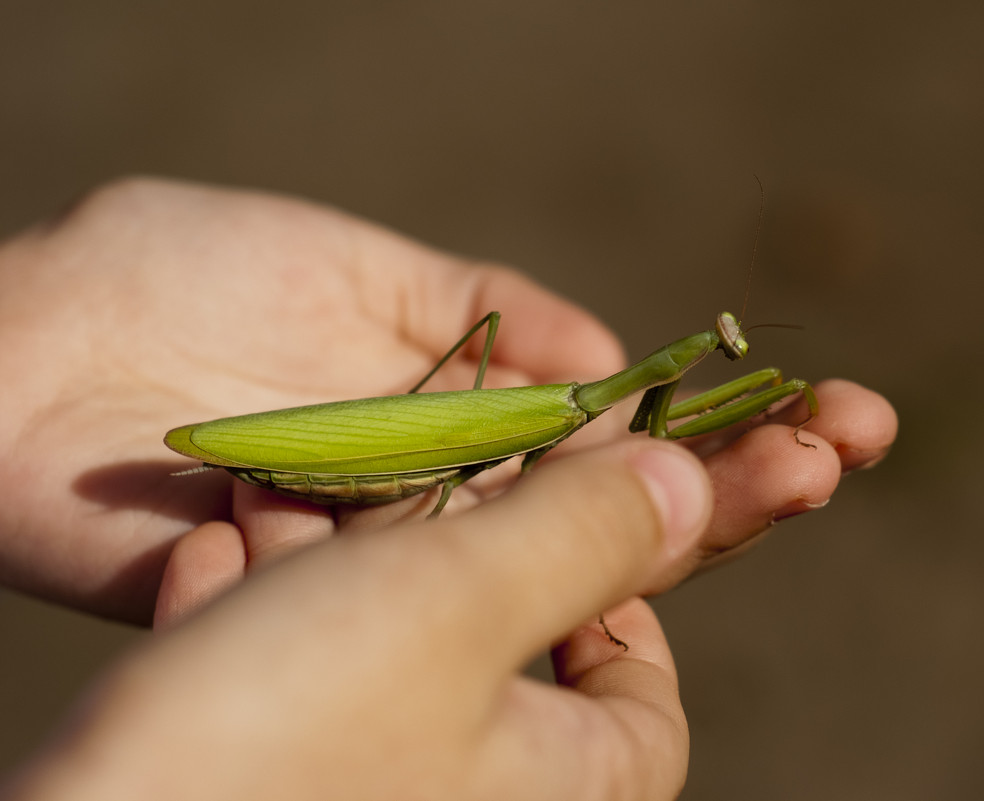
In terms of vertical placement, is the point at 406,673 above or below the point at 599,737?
above

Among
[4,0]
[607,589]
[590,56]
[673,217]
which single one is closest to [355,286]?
[607,589]

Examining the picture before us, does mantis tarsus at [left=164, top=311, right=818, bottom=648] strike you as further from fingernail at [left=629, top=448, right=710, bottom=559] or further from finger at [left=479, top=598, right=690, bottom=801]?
fingernail at [left=629, top=448, right=710, bottom=559]

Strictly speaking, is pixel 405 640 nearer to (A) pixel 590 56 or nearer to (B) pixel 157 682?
(B) pixel 157 682

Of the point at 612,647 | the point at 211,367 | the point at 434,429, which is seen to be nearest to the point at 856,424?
the point at 612,647

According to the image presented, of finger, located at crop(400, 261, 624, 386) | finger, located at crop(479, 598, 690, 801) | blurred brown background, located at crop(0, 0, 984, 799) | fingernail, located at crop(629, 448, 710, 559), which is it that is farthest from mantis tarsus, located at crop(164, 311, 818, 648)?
blurred brown background, located at crop(0, 0, 984, 799)

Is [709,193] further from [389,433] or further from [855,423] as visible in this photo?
[389,433]

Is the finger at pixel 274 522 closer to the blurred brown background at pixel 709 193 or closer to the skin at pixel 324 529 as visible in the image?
the skin at pixel 324 529

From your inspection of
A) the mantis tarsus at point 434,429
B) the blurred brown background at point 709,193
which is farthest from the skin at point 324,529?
the blurred brown background at point 709,193
